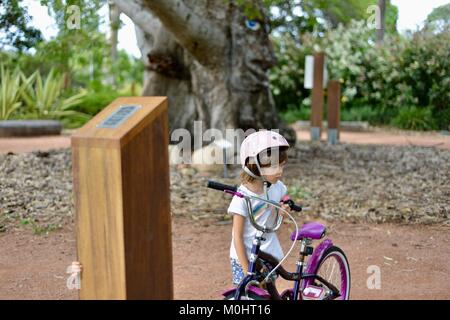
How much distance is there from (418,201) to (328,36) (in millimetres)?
8612

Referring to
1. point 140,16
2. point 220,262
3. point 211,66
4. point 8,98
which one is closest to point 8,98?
point 8,98

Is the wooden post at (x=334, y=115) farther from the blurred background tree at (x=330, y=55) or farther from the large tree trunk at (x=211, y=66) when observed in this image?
the large tree trunk at (x=211, y=66)

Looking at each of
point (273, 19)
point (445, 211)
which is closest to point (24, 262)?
point (445, 211)

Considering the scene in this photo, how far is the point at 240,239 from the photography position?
6.51 ft

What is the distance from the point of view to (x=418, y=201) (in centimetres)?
363

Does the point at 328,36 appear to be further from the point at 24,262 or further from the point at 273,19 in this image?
the point at 24,262

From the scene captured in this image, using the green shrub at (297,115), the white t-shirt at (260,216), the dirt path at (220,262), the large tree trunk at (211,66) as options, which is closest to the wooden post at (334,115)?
the large tree trunk at (211,66)

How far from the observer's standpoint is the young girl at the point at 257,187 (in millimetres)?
1946

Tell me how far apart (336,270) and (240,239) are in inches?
22.9

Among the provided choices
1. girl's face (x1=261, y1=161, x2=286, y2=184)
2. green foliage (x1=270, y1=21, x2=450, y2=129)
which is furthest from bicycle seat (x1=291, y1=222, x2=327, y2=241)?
green foliage (x1=270, y1=21, x2=450, y2=129)

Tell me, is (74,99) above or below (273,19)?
below

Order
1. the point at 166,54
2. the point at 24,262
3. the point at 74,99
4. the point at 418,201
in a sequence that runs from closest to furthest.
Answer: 1. the point at 24,262
2. the point at 418,201
3. the point at 166,54
4. the point at 74,99

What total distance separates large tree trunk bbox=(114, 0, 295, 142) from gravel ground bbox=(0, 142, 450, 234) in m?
0.60

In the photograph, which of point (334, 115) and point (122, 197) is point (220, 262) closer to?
point (122, 197)
